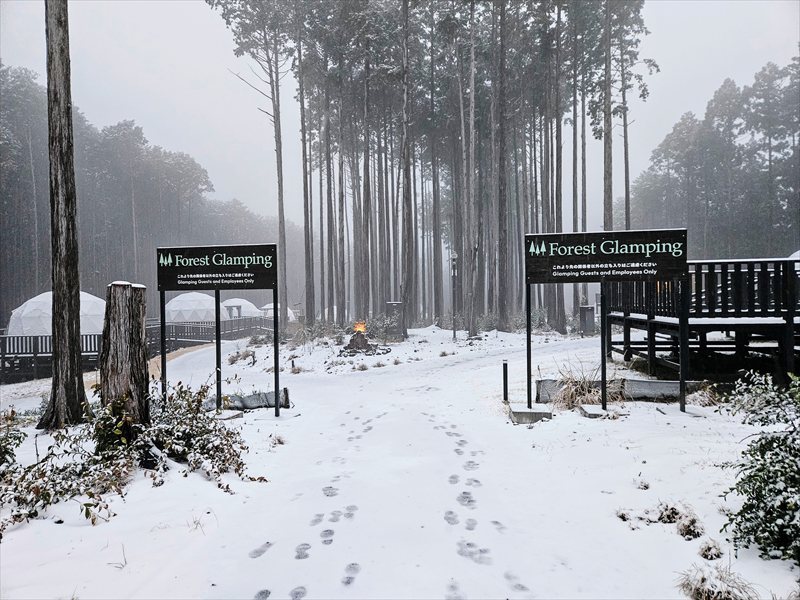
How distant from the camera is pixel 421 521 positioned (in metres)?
3.66

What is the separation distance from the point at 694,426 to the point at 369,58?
2230cm

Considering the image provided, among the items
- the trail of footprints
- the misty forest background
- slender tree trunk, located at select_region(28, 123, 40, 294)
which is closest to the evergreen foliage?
the misty forest background

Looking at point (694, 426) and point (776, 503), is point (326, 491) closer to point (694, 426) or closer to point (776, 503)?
point (776, 503)

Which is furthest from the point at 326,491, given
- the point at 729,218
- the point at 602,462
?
the point at 729,218

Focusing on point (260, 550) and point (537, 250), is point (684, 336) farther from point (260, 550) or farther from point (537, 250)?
point (260, 550)

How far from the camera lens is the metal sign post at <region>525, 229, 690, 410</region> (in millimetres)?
6750

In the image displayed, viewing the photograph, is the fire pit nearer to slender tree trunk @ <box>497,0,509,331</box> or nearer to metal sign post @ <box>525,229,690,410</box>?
slender tree trunk @ <box>497,0,509,331</box>

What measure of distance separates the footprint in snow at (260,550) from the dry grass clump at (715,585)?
2703 mm

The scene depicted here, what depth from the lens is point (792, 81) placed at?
118 ft

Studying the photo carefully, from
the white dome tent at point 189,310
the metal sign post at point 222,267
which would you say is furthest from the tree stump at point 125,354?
the white dome tent at point 189,310

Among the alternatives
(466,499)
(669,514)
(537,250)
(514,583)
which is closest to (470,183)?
(537,250)

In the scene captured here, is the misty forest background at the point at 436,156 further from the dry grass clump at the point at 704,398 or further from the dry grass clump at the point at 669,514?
the dry grass clump at the point at 669,514

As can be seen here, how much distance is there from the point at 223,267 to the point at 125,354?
10.6ft

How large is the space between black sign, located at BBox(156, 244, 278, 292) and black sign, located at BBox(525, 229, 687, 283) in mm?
4430
